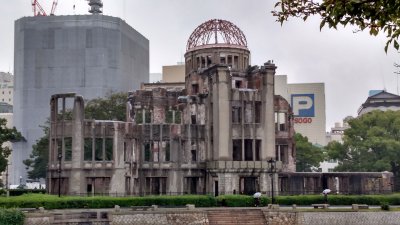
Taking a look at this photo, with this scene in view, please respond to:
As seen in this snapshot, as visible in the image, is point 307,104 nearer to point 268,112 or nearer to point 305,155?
point 305,155

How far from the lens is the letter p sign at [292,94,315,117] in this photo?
529ft

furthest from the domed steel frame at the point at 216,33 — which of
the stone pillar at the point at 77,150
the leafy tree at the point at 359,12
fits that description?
the leafy tree at the point at 359,12

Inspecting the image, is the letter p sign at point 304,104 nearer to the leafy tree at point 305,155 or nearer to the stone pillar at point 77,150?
the leafy tree at point 305,155

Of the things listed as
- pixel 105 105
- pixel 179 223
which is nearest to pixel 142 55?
pixel 105 105

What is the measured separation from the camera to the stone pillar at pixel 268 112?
67.9 metres

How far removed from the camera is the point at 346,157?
305 feet

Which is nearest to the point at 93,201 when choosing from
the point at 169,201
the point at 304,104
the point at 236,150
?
the point at 169,201

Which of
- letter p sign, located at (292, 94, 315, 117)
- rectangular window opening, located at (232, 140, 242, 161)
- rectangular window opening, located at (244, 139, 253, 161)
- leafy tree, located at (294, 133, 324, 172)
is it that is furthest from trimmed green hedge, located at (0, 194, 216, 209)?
letter p sign, located at (292, 94, 315, 117)


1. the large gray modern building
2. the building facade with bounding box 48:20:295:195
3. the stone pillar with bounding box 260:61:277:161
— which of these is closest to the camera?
the building facade with bounding box 48:20:295:195

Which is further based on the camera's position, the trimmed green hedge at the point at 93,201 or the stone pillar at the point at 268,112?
the stone pillar at the point at 268,112

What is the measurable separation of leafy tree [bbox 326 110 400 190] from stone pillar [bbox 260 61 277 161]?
74.4ft

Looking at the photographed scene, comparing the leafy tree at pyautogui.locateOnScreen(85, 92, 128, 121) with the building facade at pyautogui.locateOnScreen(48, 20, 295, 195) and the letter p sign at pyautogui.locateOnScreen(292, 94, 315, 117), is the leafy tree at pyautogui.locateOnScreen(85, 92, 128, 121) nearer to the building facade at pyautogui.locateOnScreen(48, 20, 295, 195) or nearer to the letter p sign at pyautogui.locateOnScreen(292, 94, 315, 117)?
the building facade at pyautogui.locateOnScreen(48, 20, 295, 195)

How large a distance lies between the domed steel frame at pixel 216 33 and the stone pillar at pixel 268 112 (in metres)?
6.30

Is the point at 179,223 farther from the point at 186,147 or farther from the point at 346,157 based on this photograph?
the point at 346,157
